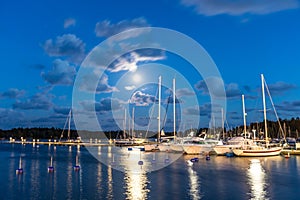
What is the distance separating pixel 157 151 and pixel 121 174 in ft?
137

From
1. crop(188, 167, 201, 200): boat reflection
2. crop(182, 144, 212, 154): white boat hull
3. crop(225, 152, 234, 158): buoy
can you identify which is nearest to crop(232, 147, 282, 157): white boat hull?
crop(225, 152, 234, 158): buoy

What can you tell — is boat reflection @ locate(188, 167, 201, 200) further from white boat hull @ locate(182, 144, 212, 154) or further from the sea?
white boat hull @ locate(182, 144, 212, 154)

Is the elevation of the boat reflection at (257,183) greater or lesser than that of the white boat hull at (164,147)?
lesser

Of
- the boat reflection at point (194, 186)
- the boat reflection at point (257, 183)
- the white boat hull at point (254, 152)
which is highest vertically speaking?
the white boat hull at point (254, 152)

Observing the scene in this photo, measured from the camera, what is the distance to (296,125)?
168 m

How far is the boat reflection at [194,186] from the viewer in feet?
91.4

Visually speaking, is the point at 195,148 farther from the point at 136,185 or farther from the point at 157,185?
the point at 136,185

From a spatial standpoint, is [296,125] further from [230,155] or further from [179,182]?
[179,182]

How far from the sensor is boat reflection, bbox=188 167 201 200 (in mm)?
27844

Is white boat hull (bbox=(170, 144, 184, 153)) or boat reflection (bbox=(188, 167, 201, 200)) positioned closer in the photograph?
boat reflection (bbox=(188, 167, 201, 200))

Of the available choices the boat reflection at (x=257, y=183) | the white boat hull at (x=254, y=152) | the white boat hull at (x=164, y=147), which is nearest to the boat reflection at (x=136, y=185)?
the boat reflection at (x=257, y=183)

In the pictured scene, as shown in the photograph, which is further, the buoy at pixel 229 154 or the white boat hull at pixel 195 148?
the white boat hull at pixel 195 148

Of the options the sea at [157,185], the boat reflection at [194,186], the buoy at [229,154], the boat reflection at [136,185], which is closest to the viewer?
the boat reflection at [136,185]

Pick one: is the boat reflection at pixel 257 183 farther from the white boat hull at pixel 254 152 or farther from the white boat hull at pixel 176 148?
the white boat hull at pixel 176 148
